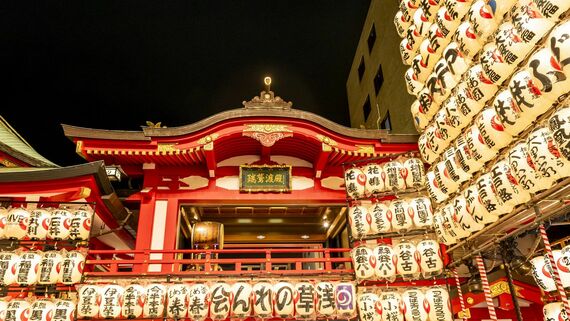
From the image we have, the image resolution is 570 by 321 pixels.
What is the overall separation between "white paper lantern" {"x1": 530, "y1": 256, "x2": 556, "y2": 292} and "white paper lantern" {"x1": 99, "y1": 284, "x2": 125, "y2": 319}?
9.14 m

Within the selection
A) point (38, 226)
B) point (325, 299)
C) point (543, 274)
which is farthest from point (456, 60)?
point (38, 226)

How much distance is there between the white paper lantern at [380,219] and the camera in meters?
10.0

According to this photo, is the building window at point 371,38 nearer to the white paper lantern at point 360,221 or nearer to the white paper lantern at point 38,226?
the white paper lantern at point 360,221

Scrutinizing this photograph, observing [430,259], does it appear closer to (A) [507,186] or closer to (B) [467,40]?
(A) [507,186]

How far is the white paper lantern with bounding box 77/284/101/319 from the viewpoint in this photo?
30.3 feet

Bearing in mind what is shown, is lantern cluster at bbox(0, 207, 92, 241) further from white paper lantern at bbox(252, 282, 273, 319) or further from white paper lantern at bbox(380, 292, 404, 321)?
white paper lantern at bbox(380, 292, 404, 321)

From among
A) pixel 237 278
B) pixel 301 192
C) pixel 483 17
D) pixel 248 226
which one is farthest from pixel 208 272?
pixel 483 17

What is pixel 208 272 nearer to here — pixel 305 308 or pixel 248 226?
pixel 305 308

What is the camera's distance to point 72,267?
9477 mm

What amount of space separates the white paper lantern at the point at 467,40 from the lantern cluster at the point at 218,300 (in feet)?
20.3

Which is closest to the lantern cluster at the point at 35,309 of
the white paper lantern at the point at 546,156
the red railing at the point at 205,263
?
the red railing at the point at 205,263

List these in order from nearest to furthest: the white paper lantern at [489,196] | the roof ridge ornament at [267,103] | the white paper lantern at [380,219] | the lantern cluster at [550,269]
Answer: the lantern cluster at [550,269] < the white paper lantern at [489,196] < the white paper lantern at [380,219] < the roof ridge ornament at [267,103]

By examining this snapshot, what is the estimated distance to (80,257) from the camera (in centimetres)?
960

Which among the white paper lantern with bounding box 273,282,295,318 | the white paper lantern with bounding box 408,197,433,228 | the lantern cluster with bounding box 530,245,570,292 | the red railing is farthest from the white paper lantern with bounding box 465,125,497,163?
the white paper lantern with bounding box 273,282,295,318
